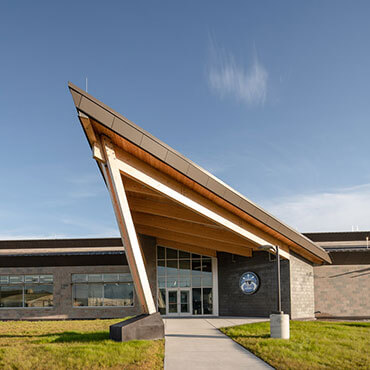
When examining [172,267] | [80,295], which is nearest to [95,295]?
[80,295]

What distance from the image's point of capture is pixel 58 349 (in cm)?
1317

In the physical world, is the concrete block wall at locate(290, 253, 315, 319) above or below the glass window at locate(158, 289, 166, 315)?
above

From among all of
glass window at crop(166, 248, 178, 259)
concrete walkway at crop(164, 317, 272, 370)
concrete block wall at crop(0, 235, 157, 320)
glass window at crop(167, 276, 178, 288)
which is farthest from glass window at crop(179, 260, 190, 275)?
concrete walkway at crop(164, 317, 272, 370)

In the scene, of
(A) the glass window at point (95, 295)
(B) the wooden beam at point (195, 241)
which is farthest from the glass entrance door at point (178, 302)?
(A) the glass window at point (95, 295)

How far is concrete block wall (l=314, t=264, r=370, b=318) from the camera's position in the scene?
80.6 ft

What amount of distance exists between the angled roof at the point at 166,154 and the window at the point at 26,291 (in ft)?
56.3

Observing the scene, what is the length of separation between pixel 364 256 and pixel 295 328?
9084 millimetres

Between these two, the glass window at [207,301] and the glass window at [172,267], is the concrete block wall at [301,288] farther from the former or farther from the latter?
the glass window at [172,267]

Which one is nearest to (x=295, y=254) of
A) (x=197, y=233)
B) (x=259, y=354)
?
(x=197, y=233)

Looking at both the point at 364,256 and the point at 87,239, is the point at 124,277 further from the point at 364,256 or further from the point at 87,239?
the point at 364,256

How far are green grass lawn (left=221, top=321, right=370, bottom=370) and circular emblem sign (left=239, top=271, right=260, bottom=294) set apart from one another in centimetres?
722

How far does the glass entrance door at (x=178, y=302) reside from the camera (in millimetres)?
30672

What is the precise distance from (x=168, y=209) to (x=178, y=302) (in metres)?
11.2

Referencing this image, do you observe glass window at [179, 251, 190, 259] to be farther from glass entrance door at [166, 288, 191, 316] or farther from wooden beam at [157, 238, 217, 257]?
glass entrance door at [166, 288, 191, 316]
